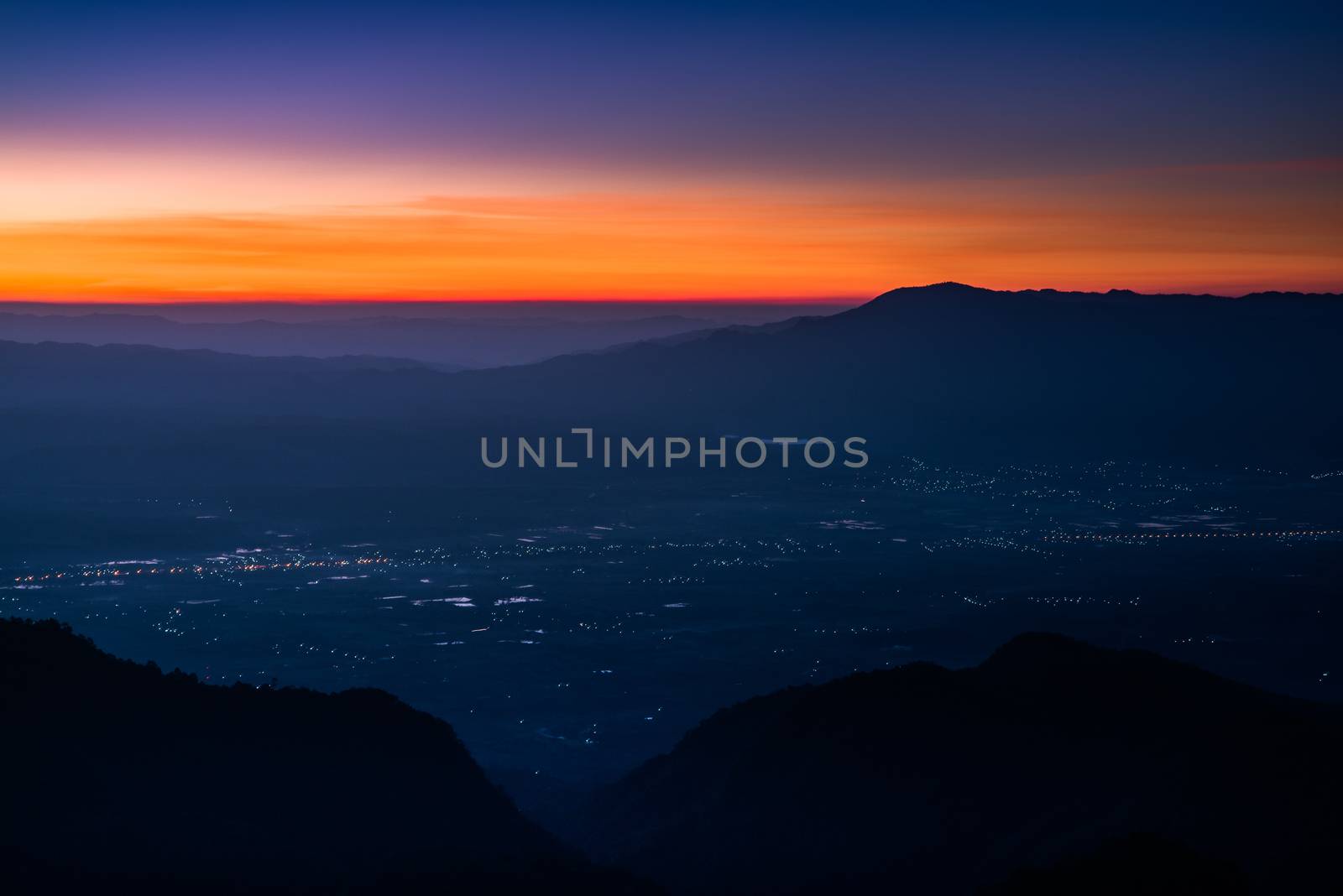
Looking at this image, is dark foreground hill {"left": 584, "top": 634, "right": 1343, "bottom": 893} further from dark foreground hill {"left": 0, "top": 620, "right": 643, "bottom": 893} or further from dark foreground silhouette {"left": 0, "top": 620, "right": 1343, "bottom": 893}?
dark foreground hill {"left": 0, "top": 620, "right": 643, "bottom": 893}

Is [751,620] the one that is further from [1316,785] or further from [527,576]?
[1316,785]

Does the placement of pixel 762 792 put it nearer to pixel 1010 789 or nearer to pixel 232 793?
pixel 1010 789

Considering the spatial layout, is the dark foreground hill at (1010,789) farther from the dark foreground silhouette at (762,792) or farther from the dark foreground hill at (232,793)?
the dark foreground hill at (232,793)

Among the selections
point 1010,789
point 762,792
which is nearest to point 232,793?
point 762,792

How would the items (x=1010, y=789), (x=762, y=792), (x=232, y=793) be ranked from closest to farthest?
(x=232, y=793) < (x=1010, y=789) < (x=762, y=792)

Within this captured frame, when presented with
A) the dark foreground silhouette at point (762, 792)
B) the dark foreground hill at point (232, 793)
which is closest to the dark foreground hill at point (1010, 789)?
the dark foreground silhouette at point (762, 792)
